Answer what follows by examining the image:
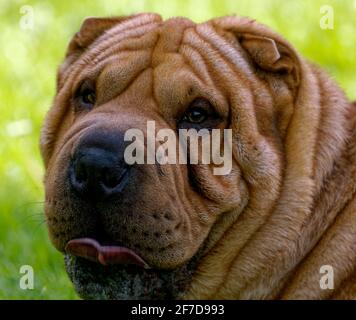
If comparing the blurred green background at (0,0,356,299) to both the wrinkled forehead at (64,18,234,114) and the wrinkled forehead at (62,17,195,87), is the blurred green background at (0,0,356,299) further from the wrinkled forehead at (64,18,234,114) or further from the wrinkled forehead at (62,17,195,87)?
the wrinkled forehead at (64,18,234,114)

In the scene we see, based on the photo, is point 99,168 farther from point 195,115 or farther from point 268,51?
point 268,51

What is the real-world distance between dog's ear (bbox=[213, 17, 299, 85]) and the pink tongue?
103 centimetres

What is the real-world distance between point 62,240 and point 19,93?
4008 mm

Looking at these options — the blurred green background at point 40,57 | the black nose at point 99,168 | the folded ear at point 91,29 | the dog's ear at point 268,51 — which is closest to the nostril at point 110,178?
the black nose at point 99,168

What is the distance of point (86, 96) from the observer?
4.79m

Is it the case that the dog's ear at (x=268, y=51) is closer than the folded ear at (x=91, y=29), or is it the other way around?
the dog's ear at (x=268, y=51)

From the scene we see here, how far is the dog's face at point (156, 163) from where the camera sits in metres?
4.23

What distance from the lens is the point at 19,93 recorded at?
8273mm

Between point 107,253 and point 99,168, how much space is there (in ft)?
1.17

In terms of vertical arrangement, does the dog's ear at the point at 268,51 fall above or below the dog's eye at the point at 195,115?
above

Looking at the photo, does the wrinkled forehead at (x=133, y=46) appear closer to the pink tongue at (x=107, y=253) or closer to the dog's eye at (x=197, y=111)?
the dog's eye at (x=197, y=111)

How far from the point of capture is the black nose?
4.17 m

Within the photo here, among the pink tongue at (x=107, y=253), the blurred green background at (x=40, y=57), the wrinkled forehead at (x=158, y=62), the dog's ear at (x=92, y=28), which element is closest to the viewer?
the pink tongue at (x=107, y=253)
